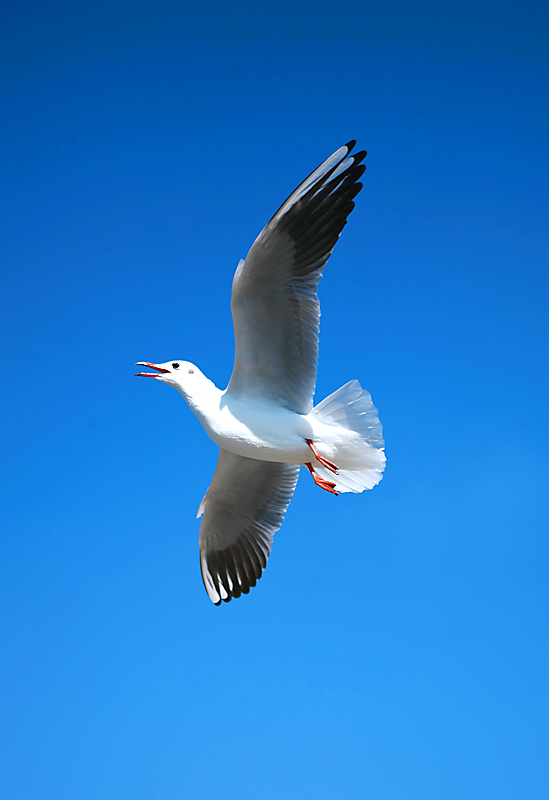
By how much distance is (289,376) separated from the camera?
5082mm

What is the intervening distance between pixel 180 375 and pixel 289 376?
2.45 feet

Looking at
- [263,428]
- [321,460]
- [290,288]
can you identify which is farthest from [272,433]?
[290,288]

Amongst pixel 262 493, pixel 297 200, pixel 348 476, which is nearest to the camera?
pixel 297 200

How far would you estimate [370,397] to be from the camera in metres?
5.03

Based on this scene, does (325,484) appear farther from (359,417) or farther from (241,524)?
(241,524)

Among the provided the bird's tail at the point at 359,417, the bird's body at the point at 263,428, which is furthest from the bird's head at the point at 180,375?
the bird's tail at the point at 359,417

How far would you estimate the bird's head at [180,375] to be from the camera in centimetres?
509

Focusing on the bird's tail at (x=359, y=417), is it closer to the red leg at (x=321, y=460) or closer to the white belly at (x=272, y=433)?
the white belly at (x=272, y=433)

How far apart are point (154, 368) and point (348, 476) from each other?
1550 millimetres

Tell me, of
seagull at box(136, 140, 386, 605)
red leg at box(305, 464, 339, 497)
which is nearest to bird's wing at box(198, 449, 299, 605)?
seagull at box(136, 140, 386, 605)

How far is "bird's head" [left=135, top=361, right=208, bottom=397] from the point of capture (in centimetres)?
509

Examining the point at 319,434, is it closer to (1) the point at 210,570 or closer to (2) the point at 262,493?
(2) the point at 262,493

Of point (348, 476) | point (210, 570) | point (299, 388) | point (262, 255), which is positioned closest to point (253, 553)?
→ point (210, 570)

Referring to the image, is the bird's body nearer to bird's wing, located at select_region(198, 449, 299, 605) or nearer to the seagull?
the seagull
